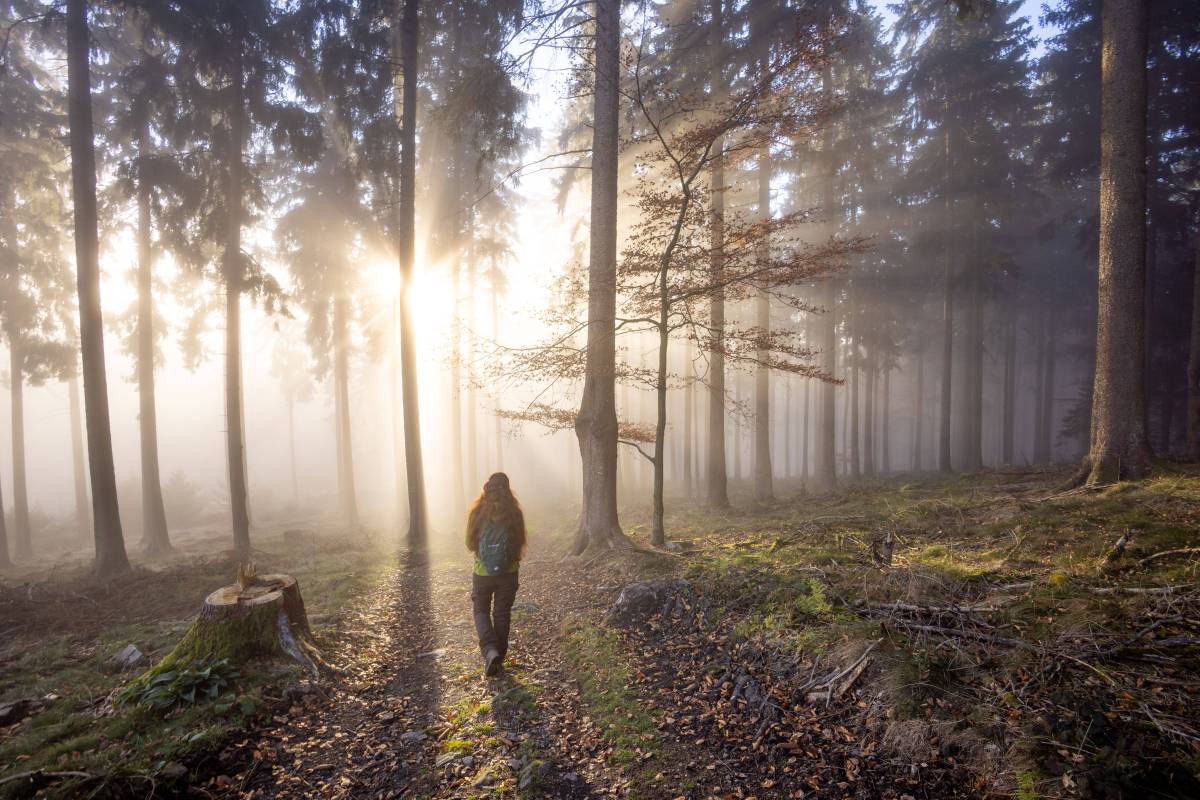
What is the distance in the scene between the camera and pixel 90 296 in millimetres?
10367

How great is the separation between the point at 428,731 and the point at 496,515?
2102 millimetres

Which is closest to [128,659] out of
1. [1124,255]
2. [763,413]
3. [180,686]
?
[180,686]

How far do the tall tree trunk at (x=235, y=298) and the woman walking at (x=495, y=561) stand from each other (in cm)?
992

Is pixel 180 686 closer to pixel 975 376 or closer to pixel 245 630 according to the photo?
pixel 245 630

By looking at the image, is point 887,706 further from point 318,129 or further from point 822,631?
point 318,129

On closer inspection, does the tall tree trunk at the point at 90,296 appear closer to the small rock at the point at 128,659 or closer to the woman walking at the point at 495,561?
the small rock at the point at 128,659

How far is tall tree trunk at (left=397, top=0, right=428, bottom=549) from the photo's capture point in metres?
12.1

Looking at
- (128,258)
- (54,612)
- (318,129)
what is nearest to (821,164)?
(318,129)

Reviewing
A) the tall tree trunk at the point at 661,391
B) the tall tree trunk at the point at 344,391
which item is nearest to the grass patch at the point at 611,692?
the tall tree trunk at the point at 661,391

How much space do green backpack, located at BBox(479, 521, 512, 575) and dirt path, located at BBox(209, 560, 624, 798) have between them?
43.3 inches

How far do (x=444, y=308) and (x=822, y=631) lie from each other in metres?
19.6

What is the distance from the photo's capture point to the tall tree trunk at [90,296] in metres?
10.1

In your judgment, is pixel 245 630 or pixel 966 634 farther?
pixel 245 630

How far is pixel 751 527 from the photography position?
10.3 meters
